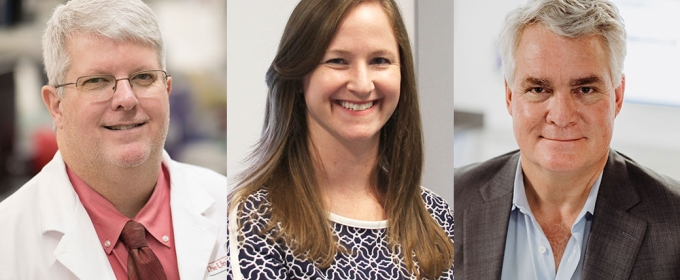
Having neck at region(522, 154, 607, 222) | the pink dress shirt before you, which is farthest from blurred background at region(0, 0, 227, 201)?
neck at region(522, 154, 607, 222)

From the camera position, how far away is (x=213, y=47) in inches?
95.0

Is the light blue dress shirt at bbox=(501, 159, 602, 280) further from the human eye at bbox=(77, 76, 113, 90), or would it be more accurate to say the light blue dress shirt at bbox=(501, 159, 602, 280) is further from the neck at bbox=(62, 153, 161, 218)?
the human eye at bbox=(77, 76, 113, 90)

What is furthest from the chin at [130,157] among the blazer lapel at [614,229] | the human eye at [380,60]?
the blazer lapel at [614,229]

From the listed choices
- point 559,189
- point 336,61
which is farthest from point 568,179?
point 336,61

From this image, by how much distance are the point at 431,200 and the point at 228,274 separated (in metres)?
0.73

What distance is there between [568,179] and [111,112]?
4.84 feet

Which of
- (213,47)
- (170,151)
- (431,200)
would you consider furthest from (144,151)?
(431,200)

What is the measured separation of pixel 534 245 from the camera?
8.38 feet

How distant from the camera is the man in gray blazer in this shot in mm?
2412

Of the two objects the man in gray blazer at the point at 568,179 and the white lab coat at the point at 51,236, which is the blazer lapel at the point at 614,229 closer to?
the man in gray blazer at the point at 568,179

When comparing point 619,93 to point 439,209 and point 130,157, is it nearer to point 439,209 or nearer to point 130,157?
point 439,209

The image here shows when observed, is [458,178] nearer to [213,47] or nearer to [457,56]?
[457,56]

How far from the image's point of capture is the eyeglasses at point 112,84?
7.26 ft

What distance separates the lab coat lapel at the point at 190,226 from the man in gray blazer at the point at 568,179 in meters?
0.86
